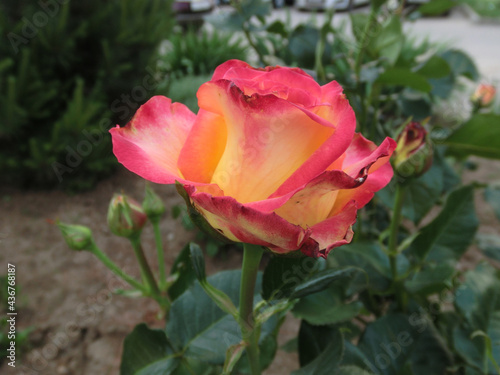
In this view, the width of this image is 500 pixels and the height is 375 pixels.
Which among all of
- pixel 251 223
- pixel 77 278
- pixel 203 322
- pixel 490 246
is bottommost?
pixel 77 278

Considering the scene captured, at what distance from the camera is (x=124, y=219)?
1.47 ft

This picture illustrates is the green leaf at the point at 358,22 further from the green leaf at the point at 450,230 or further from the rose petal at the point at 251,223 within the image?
the rose petal at the point at 251,223

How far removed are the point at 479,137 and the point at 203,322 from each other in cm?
45

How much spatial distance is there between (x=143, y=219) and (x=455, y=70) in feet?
2.07

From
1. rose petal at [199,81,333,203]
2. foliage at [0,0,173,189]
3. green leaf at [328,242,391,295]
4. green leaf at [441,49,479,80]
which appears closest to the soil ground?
foliage at [0,0,173,189]

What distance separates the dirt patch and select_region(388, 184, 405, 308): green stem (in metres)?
0.40

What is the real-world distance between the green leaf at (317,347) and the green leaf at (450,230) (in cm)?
19

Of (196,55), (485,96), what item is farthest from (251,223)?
(196,55)

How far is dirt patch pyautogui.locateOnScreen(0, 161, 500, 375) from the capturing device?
0.86 metres

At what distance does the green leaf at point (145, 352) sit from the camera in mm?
380

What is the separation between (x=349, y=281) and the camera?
0.44 meters

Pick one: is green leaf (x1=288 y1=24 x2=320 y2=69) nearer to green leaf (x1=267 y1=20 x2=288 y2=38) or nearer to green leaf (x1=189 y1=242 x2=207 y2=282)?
green leaf (x1=267 y1=20 x2=288 y2=38)

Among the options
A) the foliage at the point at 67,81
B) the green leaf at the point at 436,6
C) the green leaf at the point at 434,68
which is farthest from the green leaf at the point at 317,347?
the foliage at the point at 67,81

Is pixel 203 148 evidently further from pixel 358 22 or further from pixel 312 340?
pixel 358 22
